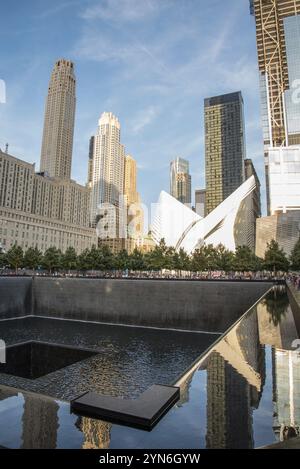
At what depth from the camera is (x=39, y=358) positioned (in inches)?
602

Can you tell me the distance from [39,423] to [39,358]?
1301 cm

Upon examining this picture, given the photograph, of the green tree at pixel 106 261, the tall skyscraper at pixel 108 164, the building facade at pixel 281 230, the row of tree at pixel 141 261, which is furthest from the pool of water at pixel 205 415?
the tall skyscraper at pixel 108 164

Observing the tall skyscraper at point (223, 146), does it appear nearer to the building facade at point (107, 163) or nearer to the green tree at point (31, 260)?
the building facade at point (107, 163)

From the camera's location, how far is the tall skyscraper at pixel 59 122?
112 metres

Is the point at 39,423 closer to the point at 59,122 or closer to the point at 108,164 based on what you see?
the point at 59,122

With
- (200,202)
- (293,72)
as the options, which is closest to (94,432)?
(293,72)

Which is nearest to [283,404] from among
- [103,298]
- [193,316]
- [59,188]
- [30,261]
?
[193,316]

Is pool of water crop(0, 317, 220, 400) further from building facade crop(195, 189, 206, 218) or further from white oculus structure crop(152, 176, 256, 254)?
building facade crop(195, 189, 206, 218)

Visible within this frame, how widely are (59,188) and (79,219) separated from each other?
10.6 meters

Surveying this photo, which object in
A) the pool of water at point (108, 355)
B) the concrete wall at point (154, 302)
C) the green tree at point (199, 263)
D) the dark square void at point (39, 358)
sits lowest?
the dark square void at point (39, 358)

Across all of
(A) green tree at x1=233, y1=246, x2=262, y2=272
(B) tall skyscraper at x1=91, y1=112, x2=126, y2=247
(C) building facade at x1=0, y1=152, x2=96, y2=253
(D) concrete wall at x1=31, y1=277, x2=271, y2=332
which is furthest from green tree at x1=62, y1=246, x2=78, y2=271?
(B) tall skyscraper at x1=91, y1=112, x2=126, y2=247

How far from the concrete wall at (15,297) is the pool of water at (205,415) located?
67.5ft
